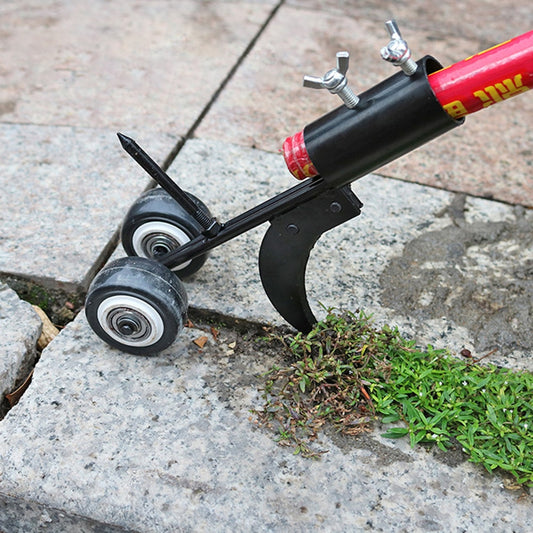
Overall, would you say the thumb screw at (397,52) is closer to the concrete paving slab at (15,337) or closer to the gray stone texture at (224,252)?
the gray stone texture at (224,252)

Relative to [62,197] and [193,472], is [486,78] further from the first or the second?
[62,197]

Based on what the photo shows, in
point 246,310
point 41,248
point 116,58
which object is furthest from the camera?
point 116,58

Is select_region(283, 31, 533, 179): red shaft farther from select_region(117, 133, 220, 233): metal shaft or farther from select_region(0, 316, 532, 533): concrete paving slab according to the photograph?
select_region(0, 316, 532, 533): concrete paving slab

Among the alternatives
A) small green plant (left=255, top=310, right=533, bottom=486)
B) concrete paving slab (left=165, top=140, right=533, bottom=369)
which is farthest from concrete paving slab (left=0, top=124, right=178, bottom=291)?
small green plant (left=255, top=310, right=533, bottom=486)

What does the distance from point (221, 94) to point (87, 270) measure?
135cm

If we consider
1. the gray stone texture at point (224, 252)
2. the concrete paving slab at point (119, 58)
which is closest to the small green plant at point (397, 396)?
the gray stone texture at point (224, 252)

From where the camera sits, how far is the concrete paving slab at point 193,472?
1.54 metres

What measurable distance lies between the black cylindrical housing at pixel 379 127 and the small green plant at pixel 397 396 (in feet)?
1.74

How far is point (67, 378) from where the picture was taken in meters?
1.81

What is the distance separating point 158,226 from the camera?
193 centimetres

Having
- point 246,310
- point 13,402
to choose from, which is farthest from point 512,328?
point 13,402

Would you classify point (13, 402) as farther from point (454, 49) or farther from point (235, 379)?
point (454, 49)

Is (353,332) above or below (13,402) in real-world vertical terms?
above

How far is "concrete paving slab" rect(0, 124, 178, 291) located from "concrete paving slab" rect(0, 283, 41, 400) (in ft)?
0.40
